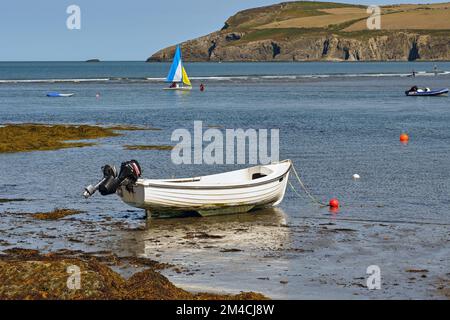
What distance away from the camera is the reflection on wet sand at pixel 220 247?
19.9 meters

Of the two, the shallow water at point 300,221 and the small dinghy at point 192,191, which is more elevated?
the small dinghy at point 192,191

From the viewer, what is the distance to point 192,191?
26.7 meters

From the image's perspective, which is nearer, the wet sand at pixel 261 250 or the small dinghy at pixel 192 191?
the wet sand at pixel 261 250

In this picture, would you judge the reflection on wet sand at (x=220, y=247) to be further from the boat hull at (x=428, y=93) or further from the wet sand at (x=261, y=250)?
the boat hull at (x=428, y=93)

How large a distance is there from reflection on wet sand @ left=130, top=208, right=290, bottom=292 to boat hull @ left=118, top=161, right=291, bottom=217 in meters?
0.30

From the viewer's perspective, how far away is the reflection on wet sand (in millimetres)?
19903

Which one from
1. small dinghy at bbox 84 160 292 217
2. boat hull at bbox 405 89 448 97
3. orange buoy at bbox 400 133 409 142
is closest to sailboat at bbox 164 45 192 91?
boat hull at bbox 405 89 448 97

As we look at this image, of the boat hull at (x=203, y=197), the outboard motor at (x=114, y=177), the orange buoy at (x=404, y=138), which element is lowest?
the orange buoy at (x=404, y=138)

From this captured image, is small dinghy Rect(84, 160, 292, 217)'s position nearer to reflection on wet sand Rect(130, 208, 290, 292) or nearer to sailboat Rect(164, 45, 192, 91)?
reflection on wet sand Rect(130, 208, 290, 292)

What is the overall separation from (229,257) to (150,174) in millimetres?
15673

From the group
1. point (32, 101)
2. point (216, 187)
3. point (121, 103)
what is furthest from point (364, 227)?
point (32, 101)

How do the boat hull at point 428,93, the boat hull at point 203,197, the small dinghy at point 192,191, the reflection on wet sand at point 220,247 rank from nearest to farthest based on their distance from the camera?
the reflection on wet sand at point 220,247 < the small dinghy at point 192,191 < the boat hull at point 203,197 < the boat hull at point 428,93

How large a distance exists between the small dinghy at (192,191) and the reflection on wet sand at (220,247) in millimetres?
390

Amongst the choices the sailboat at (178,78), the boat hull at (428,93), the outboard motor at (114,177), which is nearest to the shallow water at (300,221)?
the outboard motor at (114,177)
